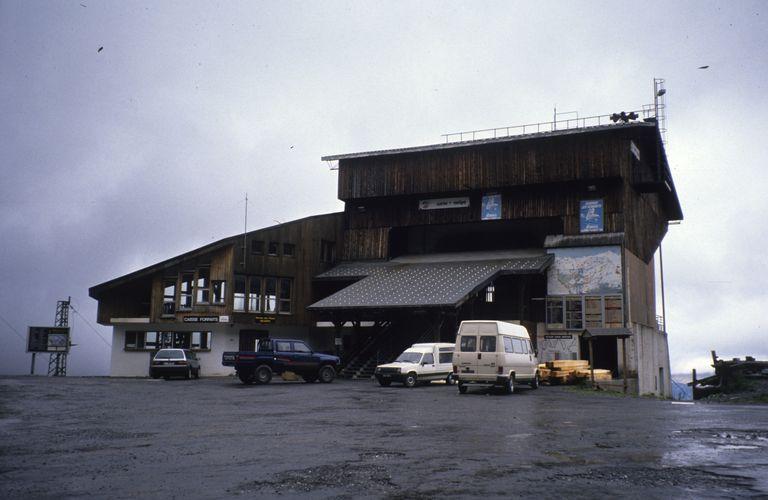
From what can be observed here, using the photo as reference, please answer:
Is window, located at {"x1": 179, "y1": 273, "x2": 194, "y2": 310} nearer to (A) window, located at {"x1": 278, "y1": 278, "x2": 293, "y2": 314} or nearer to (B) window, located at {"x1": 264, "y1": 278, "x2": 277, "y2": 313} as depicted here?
(B) window, located at {"x1": 264, "y1": 278, "x2": 277, "y2": 313}

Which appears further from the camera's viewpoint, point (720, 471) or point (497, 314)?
point (497, 314)

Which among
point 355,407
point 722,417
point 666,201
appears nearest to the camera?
point 722,417

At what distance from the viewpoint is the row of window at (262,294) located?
44.5 m

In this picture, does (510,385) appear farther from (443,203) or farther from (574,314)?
(443,203)

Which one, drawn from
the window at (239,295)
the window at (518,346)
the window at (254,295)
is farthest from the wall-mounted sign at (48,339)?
the window at (518,346)

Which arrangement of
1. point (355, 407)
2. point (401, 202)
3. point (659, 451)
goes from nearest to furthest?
point (659, 451)
point (355, 407)
point (401, 202)

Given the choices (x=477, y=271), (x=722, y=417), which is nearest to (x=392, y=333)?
(x=477, y=271)

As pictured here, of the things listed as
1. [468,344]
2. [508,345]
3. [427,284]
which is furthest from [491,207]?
[468,344]

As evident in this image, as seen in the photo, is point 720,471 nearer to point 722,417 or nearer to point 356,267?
point 722,417

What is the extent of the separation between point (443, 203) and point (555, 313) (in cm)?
1105

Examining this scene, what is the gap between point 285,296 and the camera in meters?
46.6

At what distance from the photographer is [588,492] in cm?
795

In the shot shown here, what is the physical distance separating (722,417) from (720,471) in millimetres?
9771

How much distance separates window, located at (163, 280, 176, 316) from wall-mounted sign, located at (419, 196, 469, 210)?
17326mm
